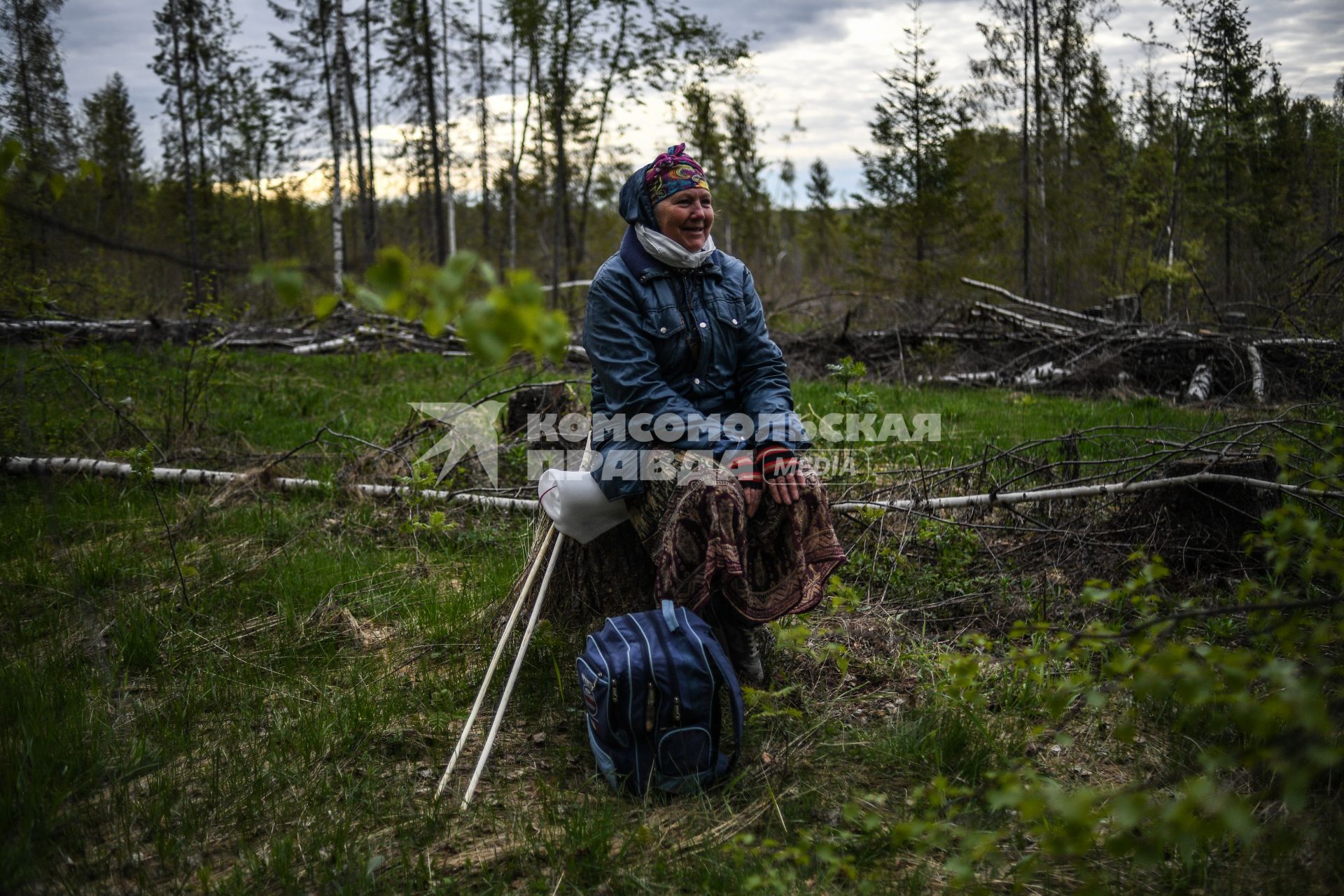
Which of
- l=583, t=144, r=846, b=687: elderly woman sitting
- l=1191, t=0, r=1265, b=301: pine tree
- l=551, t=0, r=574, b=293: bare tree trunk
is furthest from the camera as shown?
l=551, t=0, r=574, b=293: bare tree trunk

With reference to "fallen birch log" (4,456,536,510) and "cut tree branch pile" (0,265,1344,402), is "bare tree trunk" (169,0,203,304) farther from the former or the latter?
"fallen birch log" (4,456,536,510)

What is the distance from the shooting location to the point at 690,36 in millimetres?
20875

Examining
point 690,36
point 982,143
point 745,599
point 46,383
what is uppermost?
point 690,36

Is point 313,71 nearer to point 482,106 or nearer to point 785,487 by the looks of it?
point 482,106

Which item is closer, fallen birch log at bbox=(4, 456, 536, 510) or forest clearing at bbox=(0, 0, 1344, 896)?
forest clearing at bbox=(0, 0, 1344, 896)

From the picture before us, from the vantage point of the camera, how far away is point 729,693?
9.26 ft

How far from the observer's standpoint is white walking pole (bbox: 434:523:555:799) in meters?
2.82

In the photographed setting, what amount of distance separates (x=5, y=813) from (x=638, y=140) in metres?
22.1

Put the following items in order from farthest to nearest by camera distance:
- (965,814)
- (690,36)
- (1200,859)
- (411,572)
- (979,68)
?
(690,36) < (979,68) < (411,572) < (965,814) < (1200,859)

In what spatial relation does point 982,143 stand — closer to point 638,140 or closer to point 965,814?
point 638,140

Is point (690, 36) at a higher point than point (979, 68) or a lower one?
higher

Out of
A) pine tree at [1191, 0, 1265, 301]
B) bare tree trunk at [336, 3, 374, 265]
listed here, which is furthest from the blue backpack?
bare tree trunk at [336, 3, 374, 265]

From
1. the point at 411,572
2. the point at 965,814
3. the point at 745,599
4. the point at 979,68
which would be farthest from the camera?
the point at 979,68

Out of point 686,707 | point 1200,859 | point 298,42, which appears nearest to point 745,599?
point 686,707
